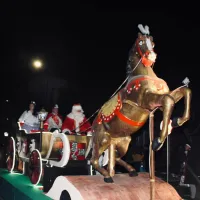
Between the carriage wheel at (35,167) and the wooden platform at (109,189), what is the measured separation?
0.94 meters

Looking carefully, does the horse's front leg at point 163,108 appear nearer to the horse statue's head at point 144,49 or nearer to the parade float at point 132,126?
the parade float at point 132,126

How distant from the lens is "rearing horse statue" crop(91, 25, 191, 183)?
9.07 ft

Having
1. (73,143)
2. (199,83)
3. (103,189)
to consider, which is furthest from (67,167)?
(199,83)

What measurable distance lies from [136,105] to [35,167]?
2463mm

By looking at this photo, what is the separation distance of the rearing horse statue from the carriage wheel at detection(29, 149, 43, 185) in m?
1.42

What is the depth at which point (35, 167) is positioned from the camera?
15.4 ft

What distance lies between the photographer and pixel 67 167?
4.55 meters

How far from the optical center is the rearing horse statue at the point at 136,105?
277 centimetres

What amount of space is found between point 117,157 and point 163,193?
756 mm

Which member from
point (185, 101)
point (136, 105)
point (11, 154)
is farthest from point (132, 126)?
point (11, 154)

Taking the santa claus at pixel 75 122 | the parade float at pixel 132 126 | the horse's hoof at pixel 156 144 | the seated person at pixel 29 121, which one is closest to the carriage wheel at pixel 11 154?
the seated person at pixel 29 121

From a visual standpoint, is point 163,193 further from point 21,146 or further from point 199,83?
point 21,146

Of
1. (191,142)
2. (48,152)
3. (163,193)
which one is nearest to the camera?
(163,193)

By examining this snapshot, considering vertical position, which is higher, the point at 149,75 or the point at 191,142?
the point at 149,75
